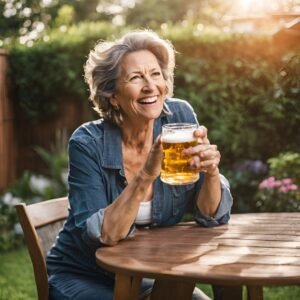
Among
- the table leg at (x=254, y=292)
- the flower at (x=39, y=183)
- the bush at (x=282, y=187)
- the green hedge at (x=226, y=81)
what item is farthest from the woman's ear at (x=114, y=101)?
the flower at (x=39, y=183)

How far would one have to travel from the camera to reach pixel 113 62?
2789mm

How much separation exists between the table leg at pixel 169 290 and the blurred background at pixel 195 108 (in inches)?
90.1

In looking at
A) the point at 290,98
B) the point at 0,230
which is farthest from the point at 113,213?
the point at 0,230

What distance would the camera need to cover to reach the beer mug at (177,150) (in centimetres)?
228

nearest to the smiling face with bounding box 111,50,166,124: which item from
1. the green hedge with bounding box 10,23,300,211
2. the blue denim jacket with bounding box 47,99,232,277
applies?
the blue denim jacket with bounding box 47,99,232,277

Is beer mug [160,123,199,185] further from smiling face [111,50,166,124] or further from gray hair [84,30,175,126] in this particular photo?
gray hair [84,30,175,126]

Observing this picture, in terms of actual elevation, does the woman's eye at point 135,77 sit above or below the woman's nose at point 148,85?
above

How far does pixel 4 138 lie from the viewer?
8234 millimetres

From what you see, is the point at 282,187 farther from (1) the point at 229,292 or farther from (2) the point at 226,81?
(1) the point at 229,292

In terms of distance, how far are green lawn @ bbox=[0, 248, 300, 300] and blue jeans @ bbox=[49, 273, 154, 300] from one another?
2014 millimetres

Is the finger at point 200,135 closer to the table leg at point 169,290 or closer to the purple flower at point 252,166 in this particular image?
the table leg at point 169,290

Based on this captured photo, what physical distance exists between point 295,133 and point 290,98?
8.68 ft

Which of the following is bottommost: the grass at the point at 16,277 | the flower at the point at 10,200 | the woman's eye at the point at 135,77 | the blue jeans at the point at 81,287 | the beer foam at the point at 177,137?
the grass at the point at 16,277

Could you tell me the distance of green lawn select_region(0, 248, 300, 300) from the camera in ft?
15.0
